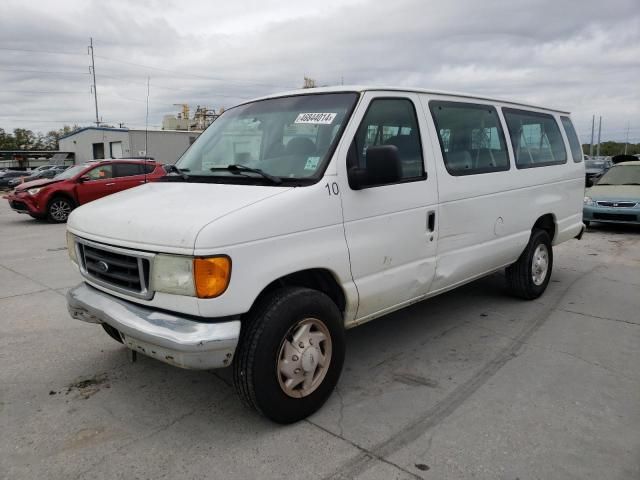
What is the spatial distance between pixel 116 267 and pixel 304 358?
4.10 ft

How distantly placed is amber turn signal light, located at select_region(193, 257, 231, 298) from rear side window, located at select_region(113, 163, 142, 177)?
12.1 m

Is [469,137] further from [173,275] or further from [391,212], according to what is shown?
[173,275]

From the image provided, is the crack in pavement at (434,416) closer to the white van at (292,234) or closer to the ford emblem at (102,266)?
the white van at (292,234)

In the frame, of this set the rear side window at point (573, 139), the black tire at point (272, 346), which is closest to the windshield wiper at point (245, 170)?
the black tire at point (272, 346)

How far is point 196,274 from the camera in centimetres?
263

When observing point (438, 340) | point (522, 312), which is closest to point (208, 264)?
point (438, 340)

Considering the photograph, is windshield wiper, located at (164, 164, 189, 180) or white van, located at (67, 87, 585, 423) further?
windshield wiper, located at (164, 164, 189, 180)

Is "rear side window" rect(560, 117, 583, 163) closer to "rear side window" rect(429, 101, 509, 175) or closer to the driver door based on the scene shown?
"rear side window" rect(429, 101, 509, 175)

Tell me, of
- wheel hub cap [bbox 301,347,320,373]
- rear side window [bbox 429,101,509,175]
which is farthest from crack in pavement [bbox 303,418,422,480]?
rear side window [bbox 429,101,509,175]

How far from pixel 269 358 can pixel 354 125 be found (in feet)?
5.18

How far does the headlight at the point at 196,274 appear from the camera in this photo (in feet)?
8.63

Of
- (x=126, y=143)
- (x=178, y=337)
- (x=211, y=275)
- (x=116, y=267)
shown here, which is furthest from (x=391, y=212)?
(x=126, y=143)

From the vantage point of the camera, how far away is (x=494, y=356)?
415 cm

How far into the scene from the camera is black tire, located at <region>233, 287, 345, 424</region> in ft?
9.26
